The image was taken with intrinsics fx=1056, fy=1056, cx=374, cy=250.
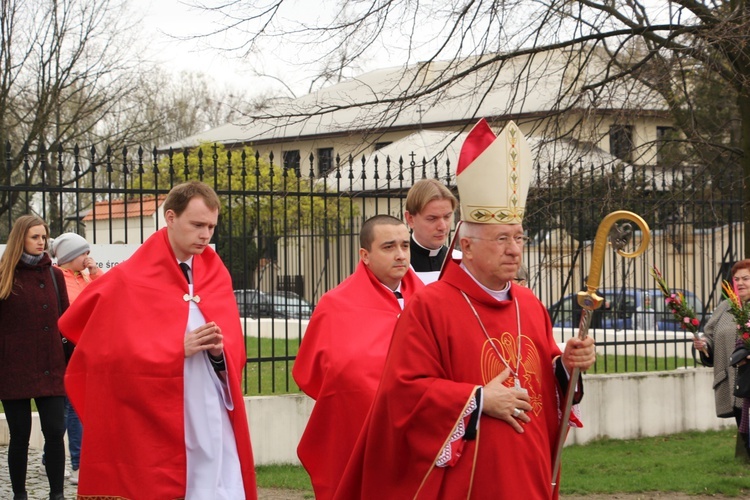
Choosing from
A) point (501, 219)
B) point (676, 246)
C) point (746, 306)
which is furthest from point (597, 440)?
point (501, 219)

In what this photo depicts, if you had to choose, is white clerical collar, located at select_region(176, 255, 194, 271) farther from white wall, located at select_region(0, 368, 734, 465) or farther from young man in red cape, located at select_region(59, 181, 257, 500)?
white wall, located at select_region(0, 368, 734, 465)

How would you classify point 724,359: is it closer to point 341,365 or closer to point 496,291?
point 341,365

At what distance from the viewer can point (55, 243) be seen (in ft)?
27.3

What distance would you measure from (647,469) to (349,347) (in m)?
5.33

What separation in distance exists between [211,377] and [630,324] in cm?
1002

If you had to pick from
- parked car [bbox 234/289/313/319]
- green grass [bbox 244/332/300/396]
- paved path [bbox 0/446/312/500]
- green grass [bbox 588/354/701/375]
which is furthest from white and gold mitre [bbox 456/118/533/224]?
green grass [bbox 588/354/701/375]

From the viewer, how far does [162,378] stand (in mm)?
5211

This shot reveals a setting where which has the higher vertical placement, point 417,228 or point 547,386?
point 417,228

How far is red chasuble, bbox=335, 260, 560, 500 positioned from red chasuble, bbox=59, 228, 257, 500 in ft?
4.35

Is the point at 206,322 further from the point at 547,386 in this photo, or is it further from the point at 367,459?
the point at 547,386

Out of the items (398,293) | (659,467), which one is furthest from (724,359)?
(398,293)

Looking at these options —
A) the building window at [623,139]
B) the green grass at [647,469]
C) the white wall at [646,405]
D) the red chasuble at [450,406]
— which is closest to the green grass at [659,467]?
the green grass at [647,469]

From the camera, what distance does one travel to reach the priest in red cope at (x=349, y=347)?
552 cm

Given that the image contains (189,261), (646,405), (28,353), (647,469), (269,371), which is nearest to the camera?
(189,261)
